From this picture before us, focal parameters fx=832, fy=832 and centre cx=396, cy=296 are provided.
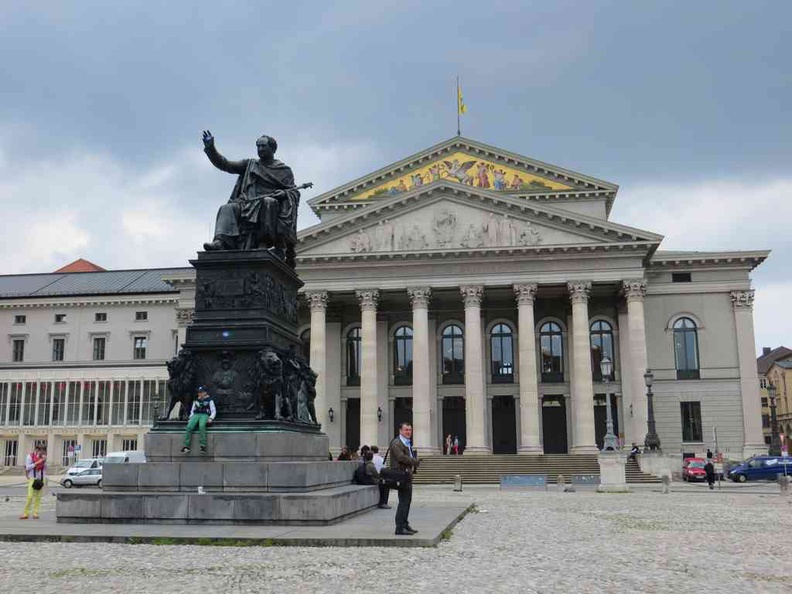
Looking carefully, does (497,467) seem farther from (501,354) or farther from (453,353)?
(453,353)

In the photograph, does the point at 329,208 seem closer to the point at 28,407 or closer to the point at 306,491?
the point at 28,407

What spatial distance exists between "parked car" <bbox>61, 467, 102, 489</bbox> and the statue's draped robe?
3329 cm

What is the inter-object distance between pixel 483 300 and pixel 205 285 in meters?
43.2

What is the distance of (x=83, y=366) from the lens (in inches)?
2699

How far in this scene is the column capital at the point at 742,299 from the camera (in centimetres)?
5503

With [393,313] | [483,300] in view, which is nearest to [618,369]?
[483,300]

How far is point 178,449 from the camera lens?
1305 cm

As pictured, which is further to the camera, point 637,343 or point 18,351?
point 18,351

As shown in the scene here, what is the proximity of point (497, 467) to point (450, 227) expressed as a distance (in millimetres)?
15205

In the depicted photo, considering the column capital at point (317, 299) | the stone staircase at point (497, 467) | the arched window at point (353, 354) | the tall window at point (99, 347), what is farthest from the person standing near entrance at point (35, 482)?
the tall window at point (99, 347)

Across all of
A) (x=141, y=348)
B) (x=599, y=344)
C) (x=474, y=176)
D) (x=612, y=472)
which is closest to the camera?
(x=612, y=472)

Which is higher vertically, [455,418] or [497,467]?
[455,418]

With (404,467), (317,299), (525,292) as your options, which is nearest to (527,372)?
(525,292)

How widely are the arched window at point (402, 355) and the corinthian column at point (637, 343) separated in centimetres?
1510
